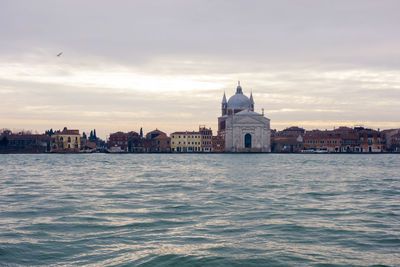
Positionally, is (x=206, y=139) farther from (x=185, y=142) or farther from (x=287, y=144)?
(x=287, y=144)

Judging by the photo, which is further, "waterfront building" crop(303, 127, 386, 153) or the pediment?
the pediment

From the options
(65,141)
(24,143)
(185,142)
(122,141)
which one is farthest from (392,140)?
(24,143)

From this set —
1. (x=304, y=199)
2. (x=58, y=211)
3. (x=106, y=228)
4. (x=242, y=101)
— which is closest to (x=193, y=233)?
(x=106, y=228)

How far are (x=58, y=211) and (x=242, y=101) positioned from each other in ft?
311

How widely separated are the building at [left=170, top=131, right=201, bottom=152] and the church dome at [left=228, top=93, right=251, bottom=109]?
15.8 meters

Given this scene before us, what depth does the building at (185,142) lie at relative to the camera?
9238 centimetres

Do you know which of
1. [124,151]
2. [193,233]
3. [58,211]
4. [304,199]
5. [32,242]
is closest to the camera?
[32,242]

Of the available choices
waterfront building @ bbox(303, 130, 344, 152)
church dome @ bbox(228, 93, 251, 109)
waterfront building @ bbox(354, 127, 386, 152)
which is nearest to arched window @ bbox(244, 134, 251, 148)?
waterfront building @ bbox(303, 130, 344, 152)

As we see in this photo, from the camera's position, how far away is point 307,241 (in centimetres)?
762

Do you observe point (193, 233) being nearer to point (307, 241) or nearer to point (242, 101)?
point (307, 241)

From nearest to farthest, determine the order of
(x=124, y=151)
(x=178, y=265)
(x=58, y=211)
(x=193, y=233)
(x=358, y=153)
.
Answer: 1. (x=178, y=265)
2. (x=193, y=233)
3. (x=58, y=211)
4. (x=358, y=153)
5. (x=124, y=151)

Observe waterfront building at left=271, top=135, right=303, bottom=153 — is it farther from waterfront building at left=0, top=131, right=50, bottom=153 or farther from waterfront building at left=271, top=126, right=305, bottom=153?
waterfront building at left=0, top=131, right=50, bottom=153

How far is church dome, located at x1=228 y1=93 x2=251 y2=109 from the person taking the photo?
10406 cm

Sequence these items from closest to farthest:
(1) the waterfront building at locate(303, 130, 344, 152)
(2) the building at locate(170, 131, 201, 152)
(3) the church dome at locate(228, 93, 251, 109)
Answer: (1) the waterfront building at locate(303, 130, 344, 152) < (2) the building at locate(170, 131, 201, 152) < (3) the church dome at locate(228, 93, 251, 109)
